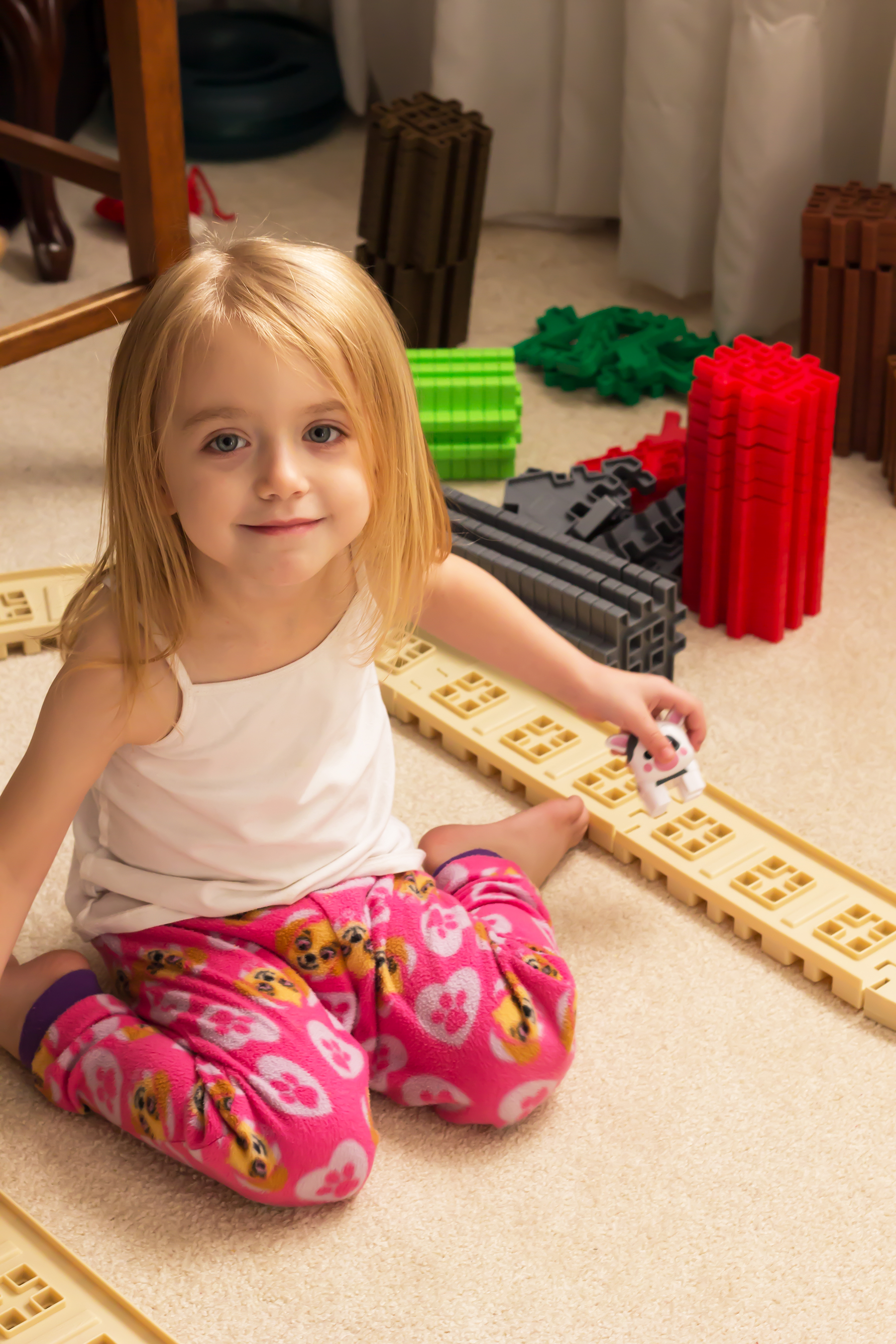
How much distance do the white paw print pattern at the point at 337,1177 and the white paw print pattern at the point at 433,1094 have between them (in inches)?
2.5

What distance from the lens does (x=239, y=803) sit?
0.88m

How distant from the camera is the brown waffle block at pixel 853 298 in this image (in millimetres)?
1462

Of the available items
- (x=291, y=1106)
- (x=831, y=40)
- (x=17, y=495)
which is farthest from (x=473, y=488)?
(x=291, y=1106)

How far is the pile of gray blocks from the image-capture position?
3.93 ft

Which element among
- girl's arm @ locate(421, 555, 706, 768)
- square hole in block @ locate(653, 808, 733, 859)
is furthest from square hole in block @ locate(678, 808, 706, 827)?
girl's arm @ locate(421, 555, 706, 768)

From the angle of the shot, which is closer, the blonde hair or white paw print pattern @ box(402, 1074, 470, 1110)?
the blonde hair

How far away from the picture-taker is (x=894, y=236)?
1445 mm

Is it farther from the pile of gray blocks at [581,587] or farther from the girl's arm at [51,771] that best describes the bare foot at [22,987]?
the pile of gray blocks at [581,587]

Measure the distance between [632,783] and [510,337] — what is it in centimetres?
82

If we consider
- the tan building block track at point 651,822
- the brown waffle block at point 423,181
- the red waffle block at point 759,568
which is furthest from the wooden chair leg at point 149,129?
the red waffle block at point 759,568

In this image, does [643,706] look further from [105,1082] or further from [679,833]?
[105,1082]

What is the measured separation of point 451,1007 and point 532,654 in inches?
9.8

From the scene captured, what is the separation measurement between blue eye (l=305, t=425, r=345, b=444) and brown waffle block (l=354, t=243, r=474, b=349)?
89 cm

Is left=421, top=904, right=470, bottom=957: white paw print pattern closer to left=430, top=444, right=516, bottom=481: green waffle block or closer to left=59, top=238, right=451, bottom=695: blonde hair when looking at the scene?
left=59, top=238, right=451, bottom=695: blonde hair
